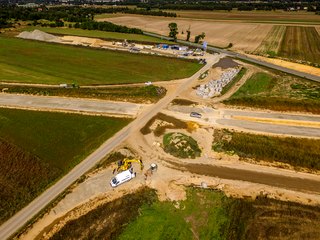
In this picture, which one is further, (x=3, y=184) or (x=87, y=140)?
(x=87, y=140)

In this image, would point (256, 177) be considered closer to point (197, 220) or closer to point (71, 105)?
point (197, 220)

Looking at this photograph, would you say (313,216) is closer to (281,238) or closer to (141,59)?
(281,238)

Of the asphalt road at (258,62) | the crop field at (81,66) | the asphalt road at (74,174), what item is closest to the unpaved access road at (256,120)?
the asphalt road at (74,174)

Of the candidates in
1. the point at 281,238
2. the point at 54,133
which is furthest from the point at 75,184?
the point at 281,238

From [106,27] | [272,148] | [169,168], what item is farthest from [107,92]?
[106,27]

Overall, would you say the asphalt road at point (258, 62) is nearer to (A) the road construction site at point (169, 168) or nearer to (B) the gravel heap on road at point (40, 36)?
(A) the road construction site at point (169, 168)

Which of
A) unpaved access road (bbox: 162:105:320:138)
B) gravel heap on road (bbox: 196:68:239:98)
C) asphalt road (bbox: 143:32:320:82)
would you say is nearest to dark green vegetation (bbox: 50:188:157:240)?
unpaved access road (bbox: 162:105:320:138)
